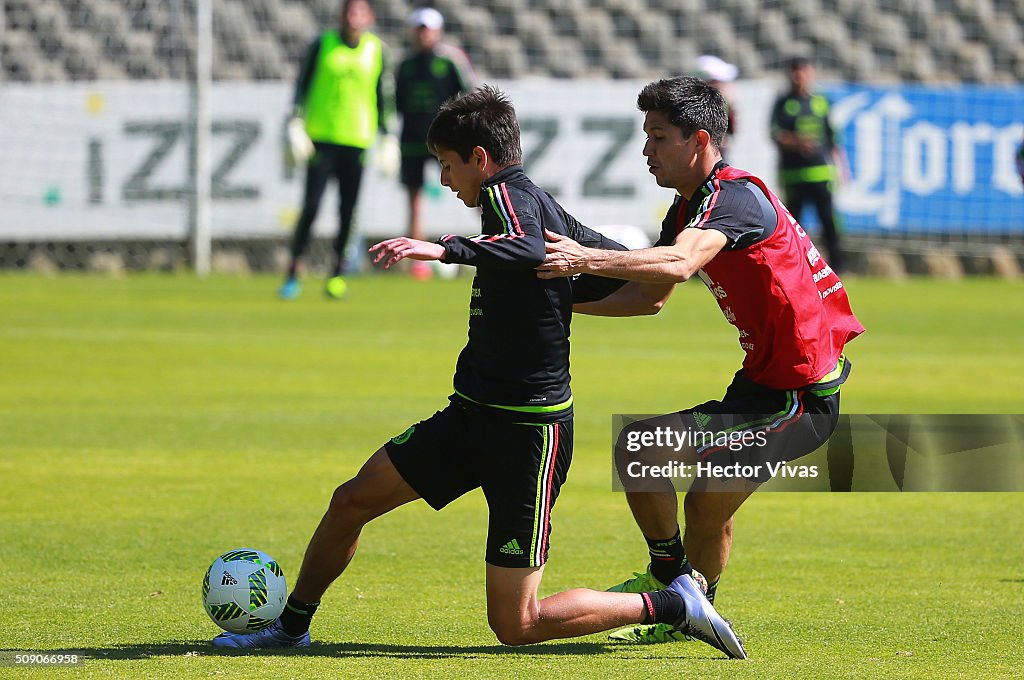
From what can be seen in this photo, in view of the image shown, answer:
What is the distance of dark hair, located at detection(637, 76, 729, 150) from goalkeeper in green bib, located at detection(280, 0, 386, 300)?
10670 millimetres

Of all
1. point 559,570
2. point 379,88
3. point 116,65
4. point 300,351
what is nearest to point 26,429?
point 300,351

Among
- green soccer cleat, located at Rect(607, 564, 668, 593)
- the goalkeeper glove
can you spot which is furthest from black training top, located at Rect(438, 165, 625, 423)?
the goalkeeper glove

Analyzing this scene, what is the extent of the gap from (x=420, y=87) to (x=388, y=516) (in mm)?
10610

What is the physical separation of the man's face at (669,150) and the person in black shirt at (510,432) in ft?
1.15

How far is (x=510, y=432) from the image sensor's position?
16.2 feet

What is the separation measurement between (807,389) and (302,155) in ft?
40.1

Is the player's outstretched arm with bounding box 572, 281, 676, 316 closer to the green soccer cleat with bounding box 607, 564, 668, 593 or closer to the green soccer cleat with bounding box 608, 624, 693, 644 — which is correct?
the green soccer cleat with bounding box 607, 564, 668, 593

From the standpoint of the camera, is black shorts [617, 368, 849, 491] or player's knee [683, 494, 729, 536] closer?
black shorts [617, 368, 849, 491]

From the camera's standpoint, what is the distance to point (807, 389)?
534 cm

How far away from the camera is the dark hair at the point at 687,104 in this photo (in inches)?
203

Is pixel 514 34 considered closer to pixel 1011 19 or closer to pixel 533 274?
pixel 1011 19

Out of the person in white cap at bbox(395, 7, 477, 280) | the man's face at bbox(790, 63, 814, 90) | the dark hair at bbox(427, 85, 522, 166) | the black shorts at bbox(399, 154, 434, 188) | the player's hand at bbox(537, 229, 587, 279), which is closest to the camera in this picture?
the player's hand at bbox(537, 229, 587, 279)

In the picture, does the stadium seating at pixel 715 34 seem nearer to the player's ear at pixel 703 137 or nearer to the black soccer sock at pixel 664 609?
the player's ear at pixel 703 137

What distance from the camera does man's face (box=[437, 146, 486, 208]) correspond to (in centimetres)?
488
